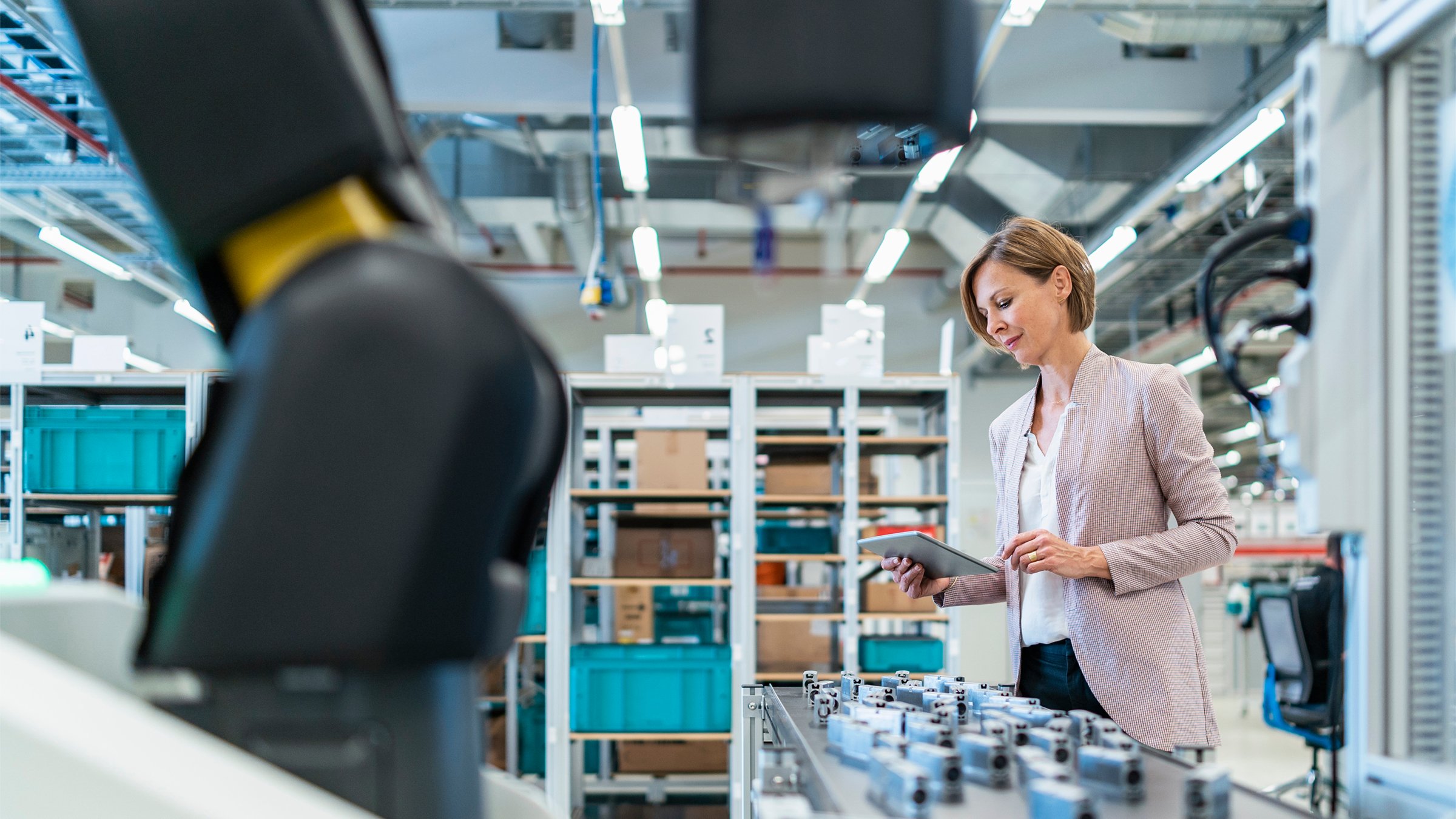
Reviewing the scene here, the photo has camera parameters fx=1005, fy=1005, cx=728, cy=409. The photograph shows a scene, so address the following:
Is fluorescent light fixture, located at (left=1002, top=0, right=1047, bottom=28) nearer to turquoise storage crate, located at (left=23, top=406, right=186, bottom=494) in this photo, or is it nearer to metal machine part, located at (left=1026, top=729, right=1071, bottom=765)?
metal machine part, located at (left=1026, top=729, right=1071, bottom=765)

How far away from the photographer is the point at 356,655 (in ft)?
2.21

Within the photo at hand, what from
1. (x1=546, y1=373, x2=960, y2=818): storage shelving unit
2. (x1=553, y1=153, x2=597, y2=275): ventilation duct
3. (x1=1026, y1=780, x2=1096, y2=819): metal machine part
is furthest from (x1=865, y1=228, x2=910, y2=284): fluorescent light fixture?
(x1=1026, y1=780, x2=1096, y2=819): metal machine part

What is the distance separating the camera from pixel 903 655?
17.0ft

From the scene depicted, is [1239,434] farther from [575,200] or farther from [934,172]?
[575,200]

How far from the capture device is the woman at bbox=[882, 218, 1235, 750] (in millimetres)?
1718

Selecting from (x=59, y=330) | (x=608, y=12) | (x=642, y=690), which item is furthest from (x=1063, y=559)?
(x=59, y=330)

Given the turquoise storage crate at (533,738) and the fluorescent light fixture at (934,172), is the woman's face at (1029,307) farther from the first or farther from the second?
the turquoise storage crate at (533,738)

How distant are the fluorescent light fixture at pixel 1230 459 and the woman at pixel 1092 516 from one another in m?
14.6

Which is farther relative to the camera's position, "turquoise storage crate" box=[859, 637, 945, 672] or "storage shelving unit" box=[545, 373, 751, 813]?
"turquoise storage crate" box=[859, 637, 945, 672]

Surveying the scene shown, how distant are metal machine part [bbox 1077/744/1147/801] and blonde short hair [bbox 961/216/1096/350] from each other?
1.09m

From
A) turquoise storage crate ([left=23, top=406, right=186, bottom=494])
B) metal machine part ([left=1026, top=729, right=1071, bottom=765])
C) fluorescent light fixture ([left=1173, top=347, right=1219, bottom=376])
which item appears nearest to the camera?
metal machine part ([left=1026, top=729, right=1071, bottom=765])

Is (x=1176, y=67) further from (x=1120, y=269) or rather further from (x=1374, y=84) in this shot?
(x=1374, y=84)

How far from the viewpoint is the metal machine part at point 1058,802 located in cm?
91

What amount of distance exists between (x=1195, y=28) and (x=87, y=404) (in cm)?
626
